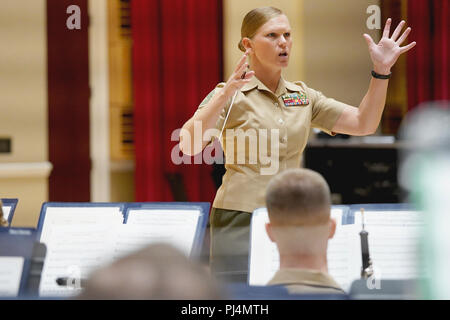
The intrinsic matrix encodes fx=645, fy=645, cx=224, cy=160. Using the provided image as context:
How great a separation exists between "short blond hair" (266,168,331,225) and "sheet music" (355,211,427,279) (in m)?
0.15

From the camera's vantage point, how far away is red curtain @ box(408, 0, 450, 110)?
503cm

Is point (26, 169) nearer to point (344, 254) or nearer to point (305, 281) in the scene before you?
point (344, 254)

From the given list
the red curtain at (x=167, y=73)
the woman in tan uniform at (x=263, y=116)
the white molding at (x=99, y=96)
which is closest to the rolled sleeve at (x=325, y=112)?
the woman in tan uniform at (x=263, y=116)

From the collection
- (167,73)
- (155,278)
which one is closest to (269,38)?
Answer: (155,278)

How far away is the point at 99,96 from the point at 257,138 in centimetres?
322

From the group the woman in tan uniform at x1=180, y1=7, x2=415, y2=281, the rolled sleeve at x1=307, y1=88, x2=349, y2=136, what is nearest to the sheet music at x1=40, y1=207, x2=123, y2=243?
the woman in tan uniform at x1=180, y1=7, x2=415, y2=281

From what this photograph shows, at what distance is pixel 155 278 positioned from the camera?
0.70 metres

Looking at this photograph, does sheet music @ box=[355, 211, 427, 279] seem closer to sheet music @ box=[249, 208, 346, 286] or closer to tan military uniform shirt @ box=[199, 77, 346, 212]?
sheet music @ box=[249, 208, 346, 286]

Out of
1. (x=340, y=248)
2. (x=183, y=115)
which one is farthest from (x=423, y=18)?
(x=340, y=248)

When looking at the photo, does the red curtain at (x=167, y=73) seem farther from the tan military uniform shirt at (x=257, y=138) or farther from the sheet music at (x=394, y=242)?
the sheet music at (x=394, y=242)

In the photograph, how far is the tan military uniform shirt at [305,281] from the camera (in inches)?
42.1

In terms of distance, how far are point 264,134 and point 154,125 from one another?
127 inches

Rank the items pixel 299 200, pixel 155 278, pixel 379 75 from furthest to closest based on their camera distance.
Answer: pixel 379 75 → pixel 299 200 → pixel 155 278
